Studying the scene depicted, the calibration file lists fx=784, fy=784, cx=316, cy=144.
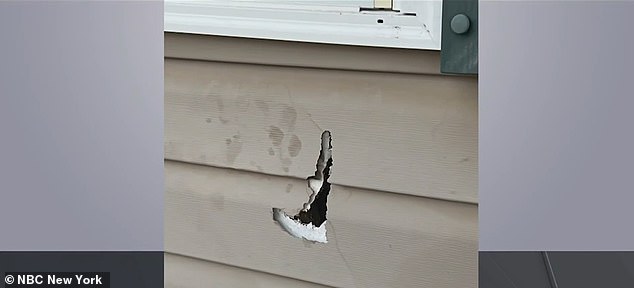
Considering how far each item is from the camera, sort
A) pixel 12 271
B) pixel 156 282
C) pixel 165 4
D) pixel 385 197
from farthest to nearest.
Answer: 1. pixel 12 271
2. pixel 156 282
3. pixel 165 4
4. pixel 385 197

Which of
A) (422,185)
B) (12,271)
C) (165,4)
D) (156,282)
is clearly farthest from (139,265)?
(422,185)

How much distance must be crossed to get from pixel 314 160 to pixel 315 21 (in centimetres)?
26

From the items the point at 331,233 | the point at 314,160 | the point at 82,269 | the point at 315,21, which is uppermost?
the point at 315,21

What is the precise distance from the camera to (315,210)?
1487mm

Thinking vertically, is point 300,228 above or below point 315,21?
below

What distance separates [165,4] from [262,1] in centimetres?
23

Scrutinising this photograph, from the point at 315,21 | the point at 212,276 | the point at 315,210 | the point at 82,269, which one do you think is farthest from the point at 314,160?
the point at 82,269

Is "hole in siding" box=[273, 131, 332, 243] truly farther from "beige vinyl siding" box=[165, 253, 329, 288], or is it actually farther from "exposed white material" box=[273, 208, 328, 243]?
"beige vinyl siding" box=[165, 253, 329, 288]

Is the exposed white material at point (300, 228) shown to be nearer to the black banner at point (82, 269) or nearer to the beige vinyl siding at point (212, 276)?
the beige vinyl siding at point (212, 276)

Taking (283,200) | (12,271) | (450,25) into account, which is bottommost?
(12,271)

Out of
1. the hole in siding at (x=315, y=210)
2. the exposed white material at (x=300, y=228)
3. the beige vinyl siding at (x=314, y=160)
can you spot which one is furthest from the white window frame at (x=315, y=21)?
the exposed white material at (x=300, y=228)

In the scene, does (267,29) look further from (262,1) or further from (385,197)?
(385,197)

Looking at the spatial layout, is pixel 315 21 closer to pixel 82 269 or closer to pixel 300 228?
pixel 300 228

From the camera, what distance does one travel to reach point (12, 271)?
6.84 feet
